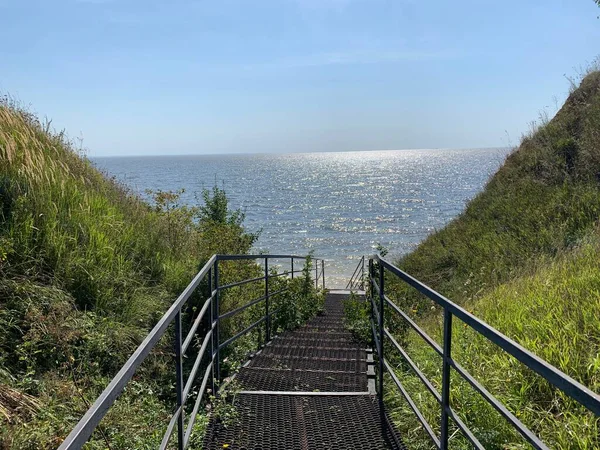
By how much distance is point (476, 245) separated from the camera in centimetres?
1002

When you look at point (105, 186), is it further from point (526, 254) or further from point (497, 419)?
point (526, 254)

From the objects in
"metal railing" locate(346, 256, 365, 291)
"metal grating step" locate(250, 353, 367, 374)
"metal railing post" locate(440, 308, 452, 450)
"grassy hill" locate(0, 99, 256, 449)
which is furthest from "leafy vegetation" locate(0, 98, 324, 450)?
"metal railing" locate(346, 256, 365, 291)

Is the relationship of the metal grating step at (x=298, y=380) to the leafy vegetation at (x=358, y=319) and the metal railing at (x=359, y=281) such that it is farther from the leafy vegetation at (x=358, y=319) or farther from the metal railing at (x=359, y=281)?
the metal railing at (x=359, y=281)

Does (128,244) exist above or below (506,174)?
below

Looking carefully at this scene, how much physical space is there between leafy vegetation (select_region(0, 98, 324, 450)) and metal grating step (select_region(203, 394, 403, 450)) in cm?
31

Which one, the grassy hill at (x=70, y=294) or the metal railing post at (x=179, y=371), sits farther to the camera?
the grassy hill at (x=70, y=294)

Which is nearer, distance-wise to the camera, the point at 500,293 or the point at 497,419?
the point at 497,419

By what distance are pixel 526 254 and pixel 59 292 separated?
709 centimetres

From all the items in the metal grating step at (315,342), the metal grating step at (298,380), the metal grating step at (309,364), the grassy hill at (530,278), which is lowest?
the metal grating step at (315,342)

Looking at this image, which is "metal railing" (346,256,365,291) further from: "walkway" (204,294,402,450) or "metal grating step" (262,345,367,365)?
"walkway" (204,294,402,450)

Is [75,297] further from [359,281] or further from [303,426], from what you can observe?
[359,281]

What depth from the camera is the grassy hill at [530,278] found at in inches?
121

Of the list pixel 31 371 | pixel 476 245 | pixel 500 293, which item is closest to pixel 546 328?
pixel 500 293

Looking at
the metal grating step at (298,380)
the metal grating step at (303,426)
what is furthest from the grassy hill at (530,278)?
Result: the metal grating step at (298,380)
